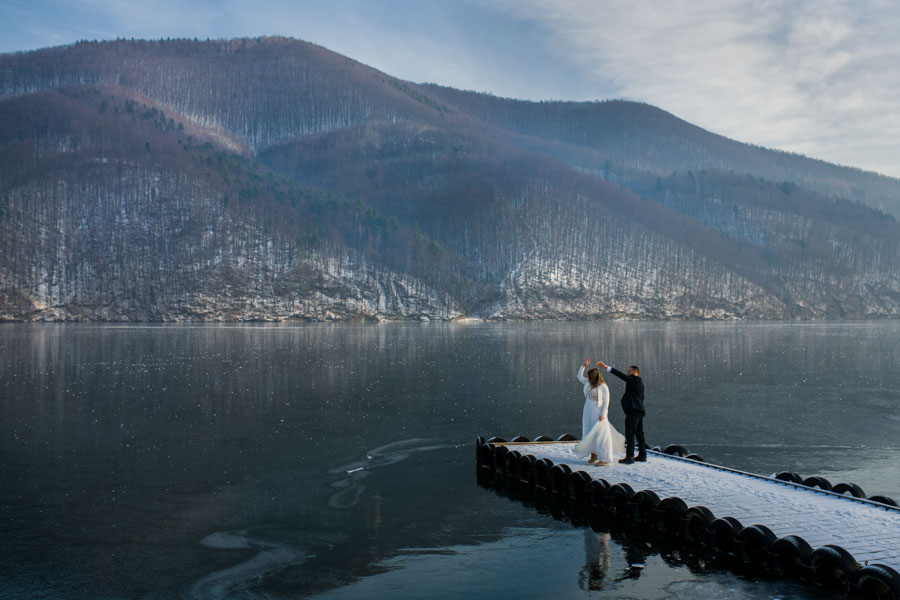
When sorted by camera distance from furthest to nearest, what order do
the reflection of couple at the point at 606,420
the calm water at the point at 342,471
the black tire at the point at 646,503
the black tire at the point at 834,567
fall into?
1. the reflection of couple at the point at 606,420
2. the black tire at the point at 646,503
3. the calm water at the point at 342,471
4. the black tire at the point at 834,567

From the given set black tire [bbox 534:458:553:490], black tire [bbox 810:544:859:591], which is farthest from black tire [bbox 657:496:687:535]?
black tire [bbox 534:458:553:490]

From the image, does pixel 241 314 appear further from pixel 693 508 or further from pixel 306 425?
pixel 693 508

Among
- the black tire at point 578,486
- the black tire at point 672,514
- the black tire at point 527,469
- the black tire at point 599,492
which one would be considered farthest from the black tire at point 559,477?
the black tire at point 672,514

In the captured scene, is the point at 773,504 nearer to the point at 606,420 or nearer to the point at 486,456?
the point at 606,420

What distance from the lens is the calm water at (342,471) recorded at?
1258 centimetres

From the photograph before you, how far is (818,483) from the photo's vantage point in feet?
52.5

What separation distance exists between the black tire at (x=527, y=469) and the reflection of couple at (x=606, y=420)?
1433 millimetres

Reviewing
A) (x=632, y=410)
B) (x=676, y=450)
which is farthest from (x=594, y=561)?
(x=676, y=450)

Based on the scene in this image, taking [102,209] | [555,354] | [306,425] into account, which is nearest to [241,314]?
[102,209]

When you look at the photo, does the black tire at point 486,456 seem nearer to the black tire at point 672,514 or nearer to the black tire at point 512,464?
the black tire at point 512,464

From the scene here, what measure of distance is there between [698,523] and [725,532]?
0.75 meters

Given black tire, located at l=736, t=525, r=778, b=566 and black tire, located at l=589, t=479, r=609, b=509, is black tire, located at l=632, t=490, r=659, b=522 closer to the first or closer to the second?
black tire, located at l=589, t=479, r=609, b=509

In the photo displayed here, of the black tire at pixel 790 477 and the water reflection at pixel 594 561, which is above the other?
Answer: the black tire at pixel 790 477

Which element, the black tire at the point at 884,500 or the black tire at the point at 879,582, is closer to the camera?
the black tire at the point at 879,582
